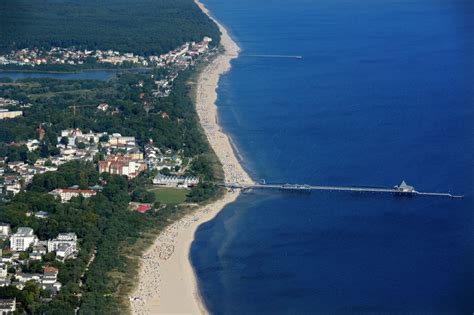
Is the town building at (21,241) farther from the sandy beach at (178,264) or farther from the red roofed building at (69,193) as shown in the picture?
the red roofed building at (69,193)

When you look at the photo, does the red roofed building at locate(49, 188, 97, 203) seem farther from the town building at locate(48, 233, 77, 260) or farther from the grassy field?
the town building at locate(48, 233, 77, 260)

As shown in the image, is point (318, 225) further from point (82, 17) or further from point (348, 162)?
point (82, 17)

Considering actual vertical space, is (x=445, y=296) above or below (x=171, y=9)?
below

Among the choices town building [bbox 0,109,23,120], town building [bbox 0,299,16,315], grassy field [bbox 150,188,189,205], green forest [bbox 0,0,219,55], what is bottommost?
town building [bbox 0,299,16,315]

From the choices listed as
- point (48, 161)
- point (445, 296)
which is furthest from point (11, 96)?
point (445, 296)

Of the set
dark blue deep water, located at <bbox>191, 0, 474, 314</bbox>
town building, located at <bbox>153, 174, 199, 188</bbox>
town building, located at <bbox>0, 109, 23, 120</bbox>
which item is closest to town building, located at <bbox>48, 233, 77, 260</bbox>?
dark blue deep water, located at <bbox>191, 0, 474, 314</bbox>

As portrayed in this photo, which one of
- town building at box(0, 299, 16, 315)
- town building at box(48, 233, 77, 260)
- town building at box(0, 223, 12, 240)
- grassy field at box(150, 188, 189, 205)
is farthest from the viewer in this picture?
grassy field at box(150, 188, 189, 205)
